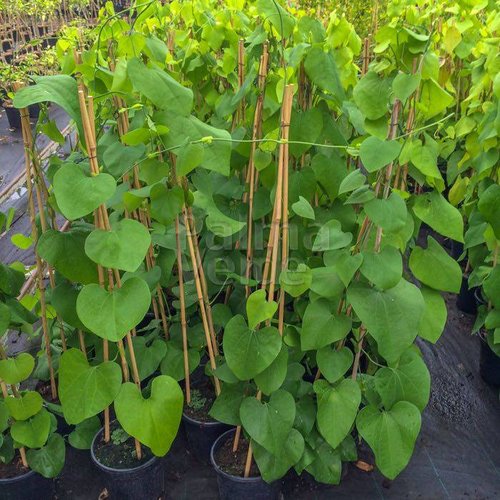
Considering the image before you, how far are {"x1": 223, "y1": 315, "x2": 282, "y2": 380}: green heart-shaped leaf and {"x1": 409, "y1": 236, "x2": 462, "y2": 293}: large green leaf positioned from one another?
0.44 meters

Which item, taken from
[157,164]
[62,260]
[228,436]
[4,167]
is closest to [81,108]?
[157,164]

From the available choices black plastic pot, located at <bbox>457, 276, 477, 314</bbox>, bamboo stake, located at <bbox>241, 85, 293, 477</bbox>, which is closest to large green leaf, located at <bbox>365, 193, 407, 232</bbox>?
bamboo stake, located at <bbox>241, 85, 293, 477</bbox>

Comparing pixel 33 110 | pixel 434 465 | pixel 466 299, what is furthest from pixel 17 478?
pixel 33 110

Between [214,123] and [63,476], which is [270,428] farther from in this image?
[214,123]

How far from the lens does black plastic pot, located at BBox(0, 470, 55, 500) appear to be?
1.61m

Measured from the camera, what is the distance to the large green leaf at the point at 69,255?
140 cm

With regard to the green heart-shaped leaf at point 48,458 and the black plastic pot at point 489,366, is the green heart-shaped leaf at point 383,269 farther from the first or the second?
the black plastic pot at point 489,366

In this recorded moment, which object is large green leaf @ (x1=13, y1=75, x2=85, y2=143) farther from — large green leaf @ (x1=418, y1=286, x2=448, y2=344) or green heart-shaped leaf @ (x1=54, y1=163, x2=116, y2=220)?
large green leaf @ (x1=418, y1=286, x2=448, y2=344)

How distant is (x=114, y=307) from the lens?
130 centimetres

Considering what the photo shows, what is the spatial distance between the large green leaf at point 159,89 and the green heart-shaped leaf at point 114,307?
16.5 inches

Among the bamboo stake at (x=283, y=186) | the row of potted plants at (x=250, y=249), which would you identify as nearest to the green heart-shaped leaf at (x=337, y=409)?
the row of potted plants at (x=250, y=249)

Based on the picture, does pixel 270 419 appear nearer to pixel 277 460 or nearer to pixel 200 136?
pixel 277 460

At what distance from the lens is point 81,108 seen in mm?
1210

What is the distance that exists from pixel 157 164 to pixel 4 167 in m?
4.08
